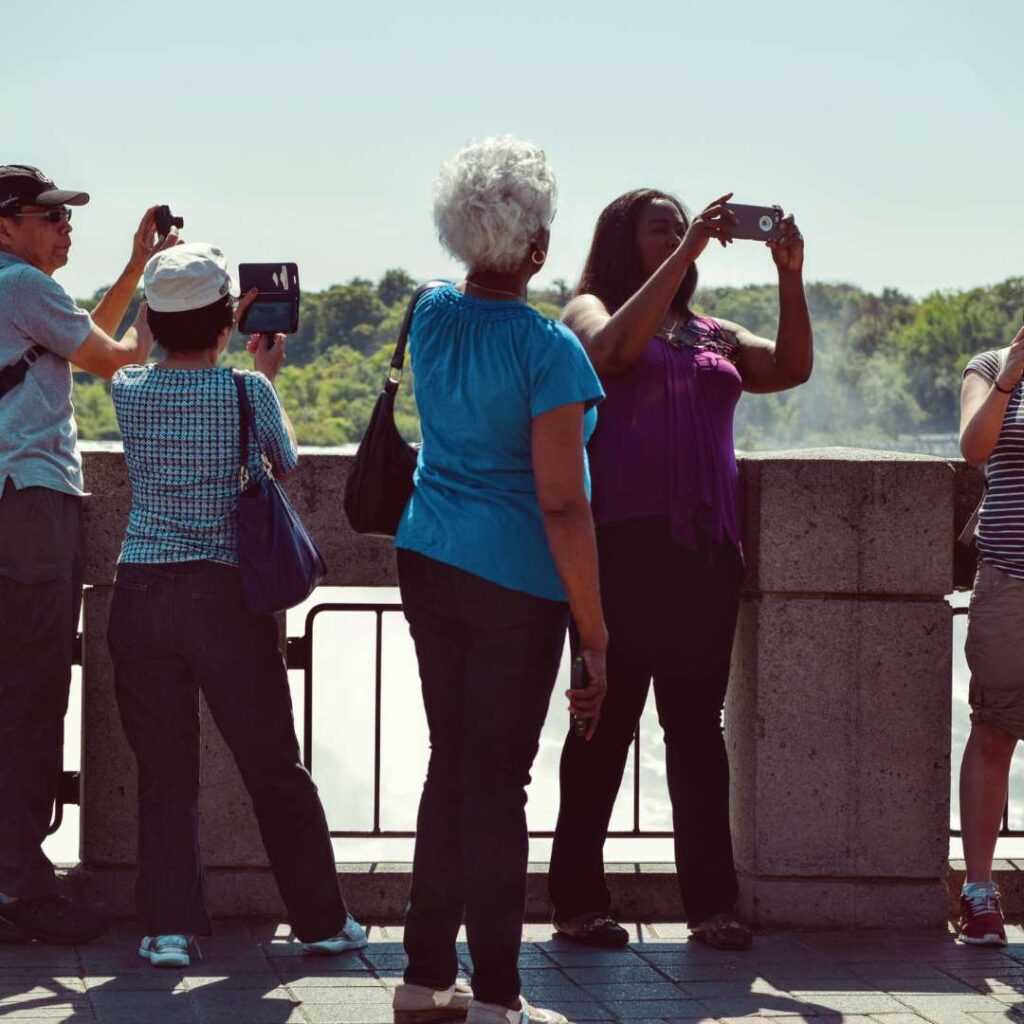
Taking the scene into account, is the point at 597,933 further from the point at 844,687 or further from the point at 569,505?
the point at 569,505

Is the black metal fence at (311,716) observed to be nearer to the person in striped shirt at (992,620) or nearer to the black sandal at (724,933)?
the person in striped shirt at (992,620)

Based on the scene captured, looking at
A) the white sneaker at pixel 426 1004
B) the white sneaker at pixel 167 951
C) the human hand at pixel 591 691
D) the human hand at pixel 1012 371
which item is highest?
the human hand at pixel 1012 371

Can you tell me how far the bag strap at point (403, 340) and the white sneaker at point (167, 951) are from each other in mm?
1566

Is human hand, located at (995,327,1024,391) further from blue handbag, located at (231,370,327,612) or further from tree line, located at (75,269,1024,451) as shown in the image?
tree line, located at (75,269,1024,451)

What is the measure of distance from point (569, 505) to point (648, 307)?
99cm

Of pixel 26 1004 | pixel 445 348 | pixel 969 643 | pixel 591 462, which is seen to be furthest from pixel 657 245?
pixel 26 1004

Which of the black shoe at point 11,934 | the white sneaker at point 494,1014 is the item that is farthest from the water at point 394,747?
A: the white sneaker at point 494,1014

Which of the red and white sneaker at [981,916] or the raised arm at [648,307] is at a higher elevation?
the raised arm at [648,307]

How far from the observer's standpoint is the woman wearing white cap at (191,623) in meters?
4.21

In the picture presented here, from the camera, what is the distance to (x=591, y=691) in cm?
359

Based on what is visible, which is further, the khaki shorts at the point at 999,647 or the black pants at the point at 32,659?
the khaki shorts at the point at 999,647

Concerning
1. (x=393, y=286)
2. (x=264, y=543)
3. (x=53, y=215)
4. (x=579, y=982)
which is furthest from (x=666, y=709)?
(x=393, y=286)

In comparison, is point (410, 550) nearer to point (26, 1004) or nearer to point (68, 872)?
point (26, 1004)

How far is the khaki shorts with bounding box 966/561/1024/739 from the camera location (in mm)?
4910
